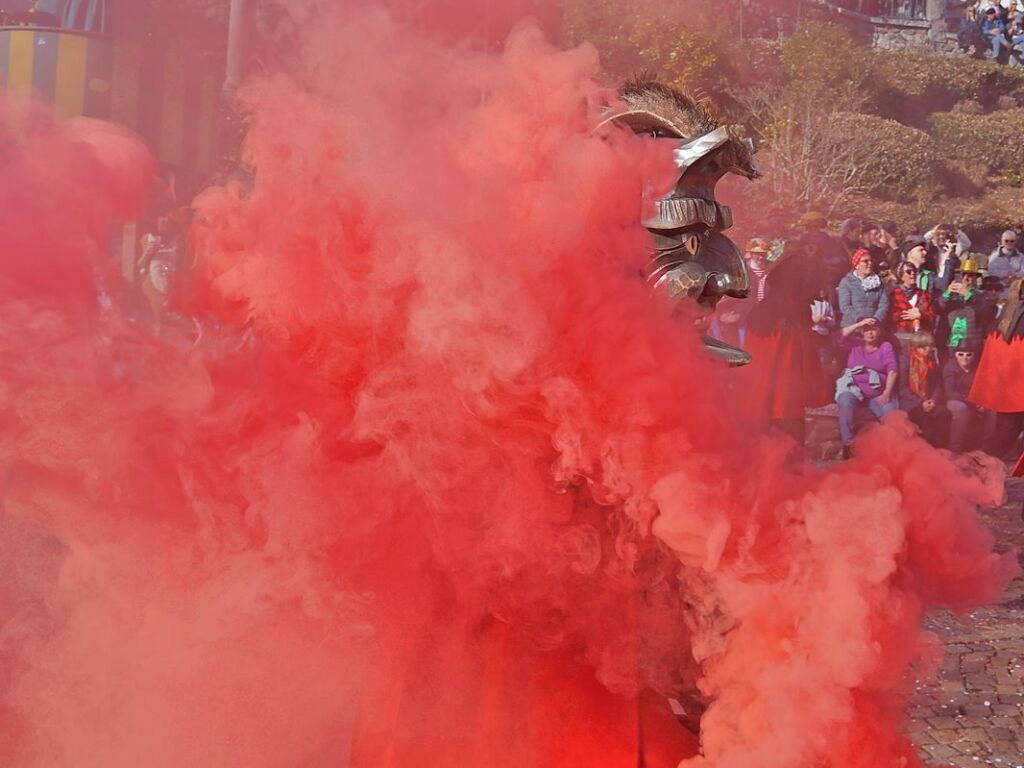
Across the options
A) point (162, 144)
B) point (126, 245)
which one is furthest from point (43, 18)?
point (126, 245)

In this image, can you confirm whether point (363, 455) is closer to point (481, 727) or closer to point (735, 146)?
point (481, 727)

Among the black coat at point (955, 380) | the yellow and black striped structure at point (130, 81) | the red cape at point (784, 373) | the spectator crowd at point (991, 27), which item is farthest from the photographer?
the spectator crowd at point (991, 27)

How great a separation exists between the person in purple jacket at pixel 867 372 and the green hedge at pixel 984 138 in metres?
4.08

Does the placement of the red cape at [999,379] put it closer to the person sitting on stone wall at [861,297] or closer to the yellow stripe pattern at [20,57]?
the person sitting on stone wall at [861,297]

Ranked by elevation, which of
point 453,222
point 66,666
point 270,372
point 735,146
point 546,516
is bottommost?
point 66,666

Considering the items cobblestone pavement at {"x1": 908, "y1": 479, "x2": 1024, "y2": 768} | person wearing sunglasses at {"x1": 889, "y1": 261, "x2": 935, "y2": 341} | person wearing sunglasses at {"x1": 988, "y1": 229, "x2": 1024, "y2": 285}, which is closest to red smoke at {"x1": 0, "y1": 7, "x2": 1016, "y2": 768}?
cobblestone pavement at {"x1": 908, "y1": 479, "x2": 1024, "y2": 768}

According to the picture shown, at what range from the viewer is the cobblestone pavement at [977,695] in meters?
4.73

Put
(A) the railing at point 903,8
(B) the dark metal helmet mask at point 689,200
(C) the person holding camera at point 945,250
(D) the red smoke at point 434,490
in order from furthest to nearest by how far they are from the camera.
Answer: (A) the railing at point 903,8
(C) the person holding camera at point 945,250
(B) the dark metal helmet mask at point 689,200
(D) the red smoke at point 434,490

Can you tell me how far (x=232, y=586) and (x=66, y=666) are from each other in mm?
719

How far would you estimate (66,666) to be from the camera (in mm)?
3307

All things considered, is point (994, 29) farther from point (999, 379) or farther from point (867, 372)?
point (867, 372)

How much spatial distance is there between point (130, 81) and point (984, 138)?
9829mm

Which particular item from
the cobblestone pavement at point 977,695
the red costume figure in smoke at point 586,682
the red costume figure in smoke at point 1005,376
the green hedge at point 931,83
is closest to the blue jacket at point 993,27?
the green hedge at point 931,83

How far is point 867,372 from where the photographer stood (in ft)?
33.2
